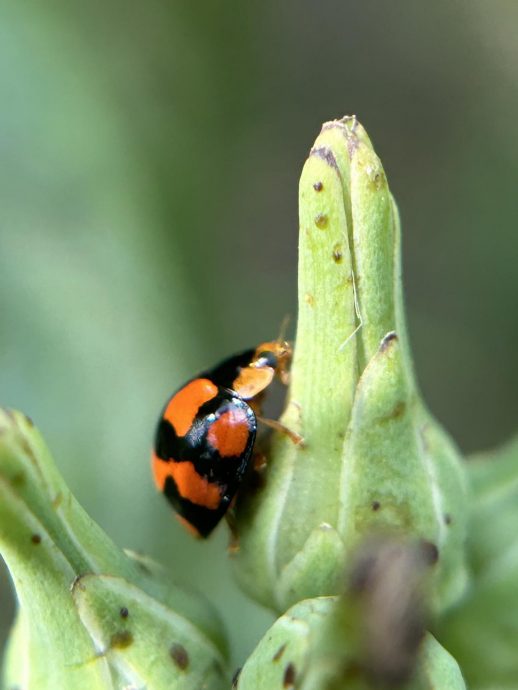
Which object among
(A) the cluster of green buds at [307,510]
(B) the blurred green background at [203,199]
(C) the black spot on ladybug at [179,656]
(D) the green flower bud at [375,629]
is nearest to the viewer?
(D) the green flower bud at [375,629]

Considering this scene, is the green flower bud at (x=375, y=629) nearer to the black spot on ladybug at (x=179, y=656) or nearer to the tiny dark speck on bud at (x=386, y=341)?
the black spot on ladybug at (x=179, y=656)

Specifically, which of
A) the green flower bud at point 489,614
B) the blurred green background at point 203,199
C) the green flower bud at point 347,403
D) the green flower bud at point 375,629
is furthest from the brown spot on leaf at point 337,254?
the blurred green background at point 203,199

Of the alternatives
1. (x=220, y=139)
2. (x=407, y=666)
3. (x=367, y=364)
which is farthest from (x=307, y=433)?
(x=220, y=139)

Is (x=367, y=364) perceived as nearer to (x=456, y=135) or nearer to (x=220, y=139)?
(x=220, y=139)

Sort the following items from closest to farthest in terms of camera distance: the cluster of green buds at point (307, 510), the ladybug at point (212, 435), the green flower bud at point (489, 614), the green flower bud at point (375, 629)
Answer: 1. the green flower bud at point (375, 629)
2. the cluster of green buds at point (307, 510)
3. the ladybug at point (212, 435)
4. the green flower bud at point (489, 614)

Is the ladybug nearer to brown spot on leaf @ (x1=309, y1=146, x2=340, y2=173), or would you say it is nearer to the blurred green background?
brown spot on leaf @ (x1=309, y1=146, x2=340, y2=173)
